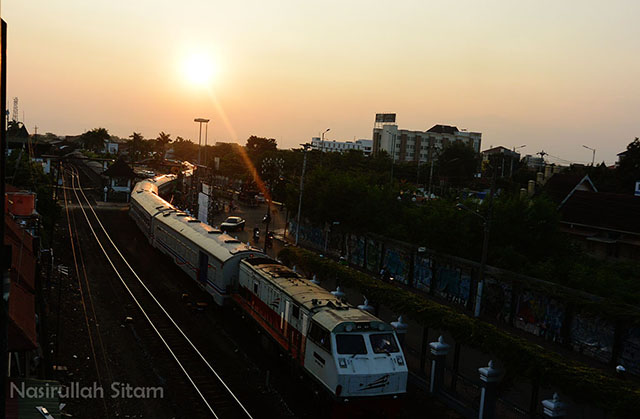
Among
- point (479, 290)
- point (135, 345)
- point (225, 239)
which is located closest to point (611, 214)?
point (479, 290)

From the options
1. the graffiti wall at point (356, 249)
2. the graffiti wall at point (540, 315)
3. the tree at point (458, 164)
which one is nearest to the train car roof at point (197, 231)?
the graffiti wall at point (356, 249)

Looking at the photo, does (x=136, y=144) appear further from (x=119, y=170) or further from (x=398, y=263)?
(x=398, y=263)

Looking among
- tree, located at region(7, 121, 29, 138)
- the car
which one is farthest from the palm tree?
the car

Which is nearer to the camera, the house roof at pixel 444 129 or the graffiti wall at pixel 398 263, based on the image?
the graffiti wall at pixel 398 263

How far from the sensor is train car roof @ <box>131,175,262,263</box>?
94.7 ft

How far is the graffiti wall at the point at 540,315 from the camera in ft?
89.7

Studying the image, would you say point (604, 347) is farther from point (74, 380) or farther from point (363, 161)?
point (363, 161)

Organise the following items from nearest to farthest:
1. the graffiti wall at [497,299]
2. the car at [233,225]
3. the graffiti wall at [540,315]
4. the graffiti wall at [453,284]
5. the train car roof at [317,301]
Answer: the train car roof at [317,301] → the graffiti wall at [540,315] → the graffiti wall at [497,299] → the graffiti wall at [453,284] → the car at [233,225]

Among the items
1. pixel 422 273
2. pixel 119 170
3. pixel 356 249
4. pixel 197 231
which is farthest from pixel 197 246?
pixel 119 170

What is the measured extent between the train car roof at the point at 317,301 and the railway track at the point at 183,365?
418 centimetres

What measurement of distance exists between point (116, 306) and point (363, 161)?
274ft

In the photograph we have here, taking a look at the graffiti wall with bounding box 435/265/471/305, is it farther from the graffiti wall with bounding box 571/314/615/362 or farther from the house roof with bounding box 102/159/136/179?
the house roof with bounding box 102/159/136/179

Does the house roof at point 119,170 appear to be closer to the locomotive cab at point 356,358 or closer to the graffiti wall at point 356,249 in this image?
the graffiti wall at point 356,249

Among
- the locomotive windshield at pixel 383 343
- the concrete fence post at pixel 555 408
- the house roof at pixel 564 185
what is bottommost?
the concrete fence post at pixel 555 408
